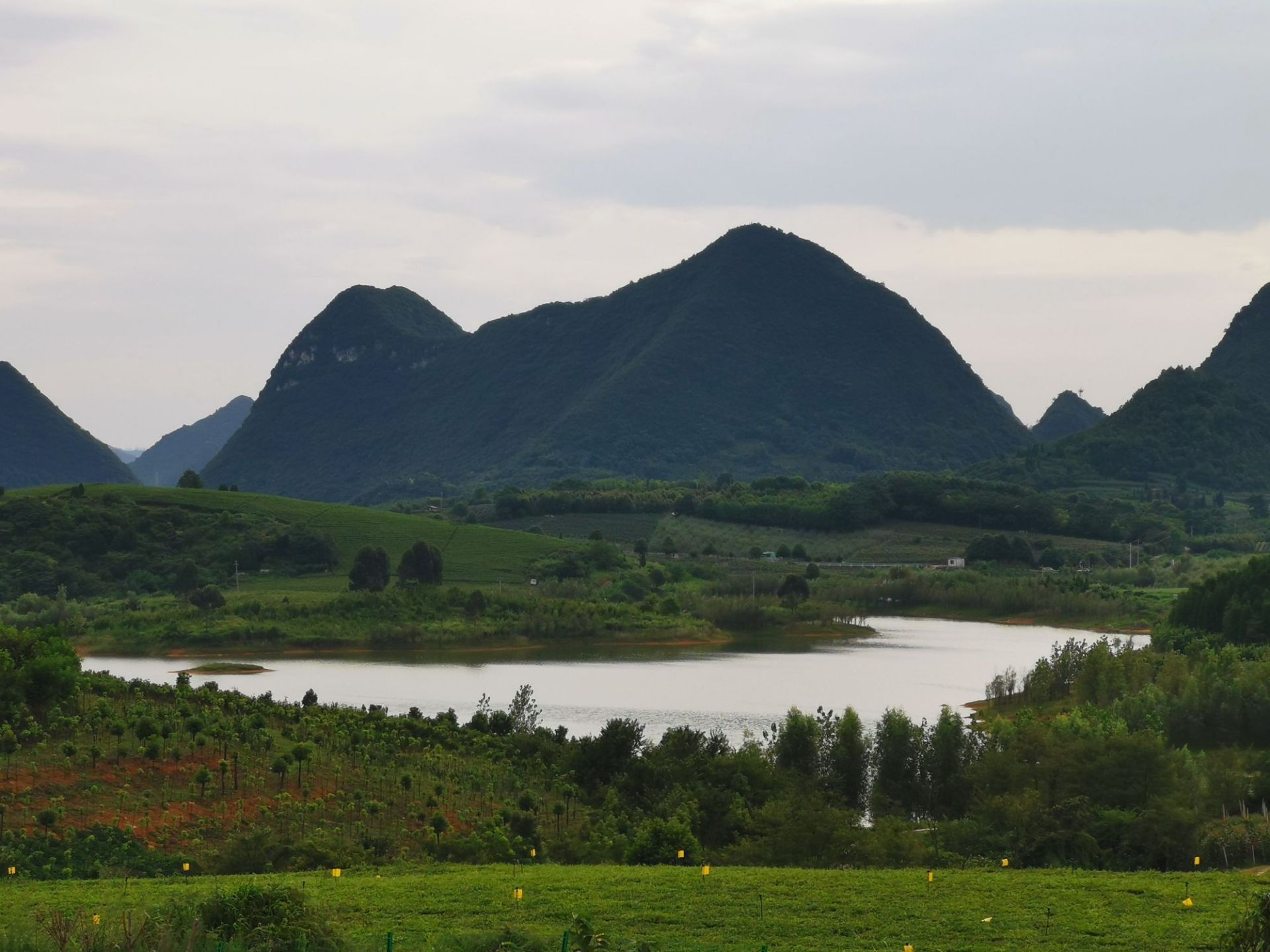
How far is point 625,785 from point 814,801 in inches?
290

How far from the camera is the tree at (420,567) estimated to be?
108312mm

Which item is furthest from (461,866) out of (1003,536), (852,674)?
(1003,536)

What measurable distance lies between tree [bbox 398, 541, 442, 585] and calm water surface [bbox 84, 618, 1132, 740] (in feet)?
68.9

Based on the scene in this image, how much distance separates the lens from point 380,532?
128 m

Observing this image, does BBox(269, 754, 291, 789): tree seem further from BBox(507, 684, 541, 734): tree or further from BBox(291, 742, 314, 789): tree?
BBox(507, 684, 541, 734): tree

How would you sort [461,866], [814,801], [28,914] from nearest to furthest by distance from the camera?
[28,914]
[461,866]
[814,801]

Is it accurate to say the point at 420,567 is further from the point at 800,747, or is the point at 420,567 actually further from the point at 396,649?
the point at 800,747

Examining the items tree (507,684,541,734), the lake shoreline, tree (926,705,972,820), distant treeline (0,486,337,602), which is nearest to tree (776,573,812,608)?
the lake shoreline

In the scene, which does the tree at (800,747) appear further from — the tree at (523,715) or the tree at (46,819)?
the tree at (46,819)

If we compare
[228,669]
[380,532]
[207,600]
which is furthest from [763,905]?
[380,532]

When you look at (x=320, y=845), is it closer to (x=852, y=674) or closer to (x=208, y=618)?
(x=852, y=674)

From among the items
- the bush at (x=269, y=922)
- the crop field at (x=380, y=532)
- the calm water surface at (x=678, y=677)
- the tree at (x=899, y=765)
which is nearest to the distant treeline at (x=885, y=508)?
the crop field at (x=380, y=532)

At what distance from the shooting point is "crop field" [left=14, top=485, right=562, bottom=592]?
384ft

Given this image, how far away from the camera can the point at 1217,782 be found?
3331cm
